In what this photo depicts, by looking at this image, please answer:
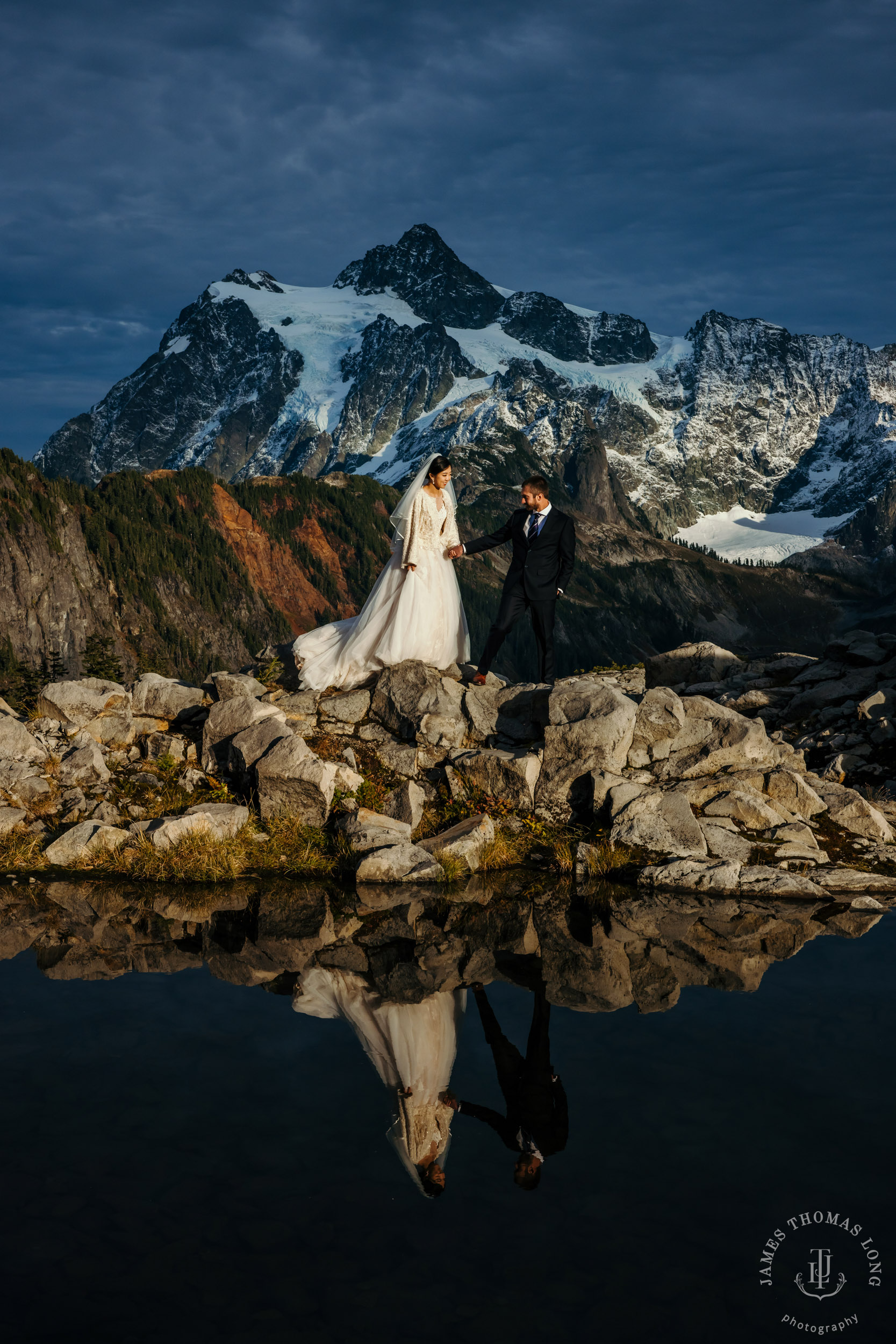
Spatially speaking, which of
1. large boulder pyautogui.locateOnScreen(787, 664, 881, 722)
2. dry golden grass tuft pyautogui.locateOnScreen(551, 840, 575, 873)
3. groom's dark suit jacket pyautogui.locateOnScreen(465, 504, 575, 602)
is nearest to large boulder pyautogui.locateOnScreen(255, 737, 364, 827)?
dry golden grass tuft pyautogui.locateOnScreen(551, 840, 575, 873)

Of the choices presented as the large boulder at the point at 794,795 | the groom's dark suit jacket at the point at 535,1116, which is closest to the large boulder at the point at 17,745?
the groom's dark suit jacket at the point at 535,1116

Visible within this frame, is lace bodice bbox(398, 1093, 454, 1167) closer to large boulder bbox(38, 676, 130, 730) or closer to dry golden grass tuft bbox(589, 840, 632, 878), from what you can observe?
dry golden grass tuft bbox(589, 840, 632, 878)

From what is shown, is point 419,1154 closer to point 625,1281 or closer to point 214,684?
point 625,1281

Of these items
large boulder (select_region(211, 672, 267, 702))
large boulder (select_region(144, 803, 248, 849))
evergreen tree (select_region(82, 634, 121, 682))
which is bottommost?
large boulder (select_region(144, 803, 248, 849))

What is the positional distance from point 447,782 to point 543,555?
4211 millimetres

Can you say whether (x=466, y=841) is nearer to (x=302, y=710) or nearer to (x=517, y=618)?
(x=517, y=618)

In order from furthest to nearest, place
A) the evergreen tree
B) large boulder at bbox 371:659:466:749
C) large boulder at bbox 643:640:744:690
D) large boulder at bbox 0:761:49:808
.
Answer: the evergreen tree < large boulder at bbox 643:640:744:690 < large boulder at bbox 371:659:466:749 < large boulder at bbox 0:761:49:808

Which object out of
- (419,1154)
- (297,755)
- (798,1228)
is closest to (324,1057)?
(419,1154)

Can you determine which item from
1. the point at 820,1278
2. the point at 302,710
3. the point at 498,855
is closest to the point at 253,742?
the point at 302,710

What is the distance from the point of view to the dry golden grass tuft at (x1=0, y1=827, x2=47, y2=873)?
13336 mm

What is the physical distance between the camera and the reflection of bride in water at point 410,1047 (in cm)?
680

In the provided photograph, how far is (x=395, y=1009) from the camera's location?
354 inches

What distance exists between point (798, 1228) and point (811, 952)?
191 inches

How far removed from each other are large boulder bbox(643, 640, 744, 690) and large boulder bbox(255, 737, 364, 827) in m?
12.3
